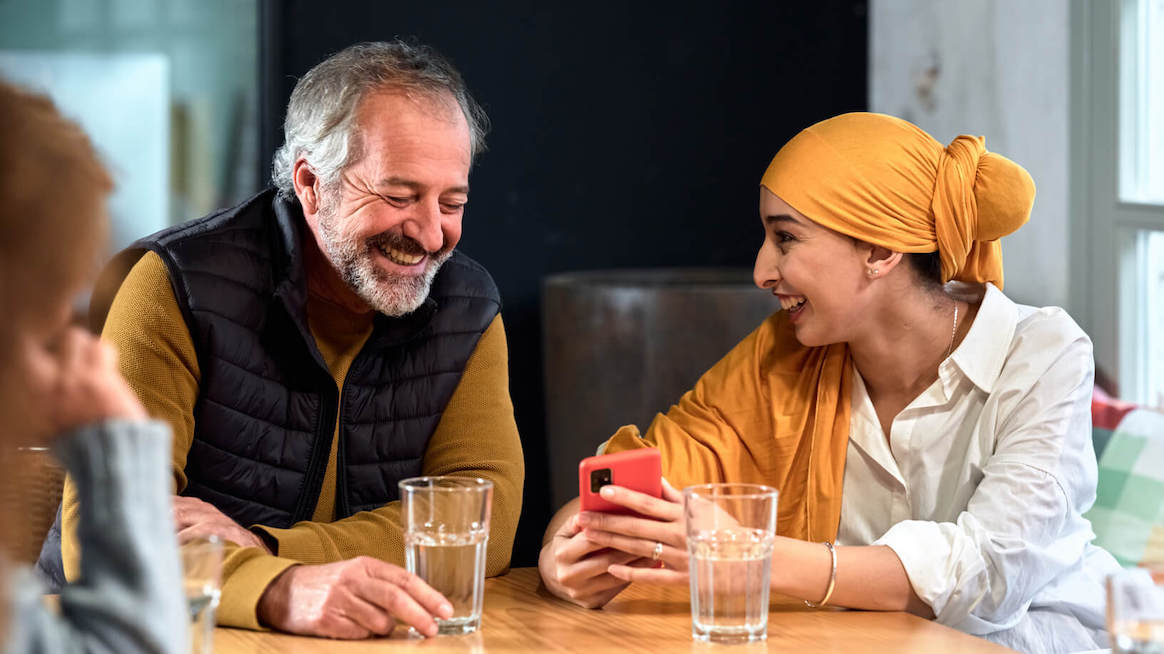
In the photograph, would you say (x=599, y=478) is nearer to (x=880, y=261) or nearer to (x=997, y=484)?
(x=997, y=484)

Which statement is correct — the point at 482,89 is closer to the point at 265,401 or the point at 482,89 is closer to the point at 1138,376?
the point at 1138,376

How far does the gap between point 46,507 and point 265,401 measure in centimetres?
39

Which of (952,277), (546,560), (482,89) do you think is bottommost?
(546,560)

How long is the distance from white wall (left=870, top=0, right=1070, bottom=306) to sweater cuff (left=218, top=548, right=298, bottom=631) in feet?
7.64

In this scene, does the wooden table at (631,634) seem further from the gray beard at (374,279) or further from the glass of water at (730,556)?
the gray beard at (374,279)

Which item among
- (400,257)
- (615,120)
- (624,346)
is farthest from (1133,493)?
(615,120)

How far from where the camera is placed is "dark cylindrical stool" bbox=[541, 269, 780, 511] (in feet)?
11.2

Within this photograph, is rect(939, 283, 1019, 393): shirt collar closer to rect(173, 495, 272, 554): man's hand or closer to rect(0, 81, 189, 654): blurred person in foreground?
rect(173, 495, 272, 554): man's hand

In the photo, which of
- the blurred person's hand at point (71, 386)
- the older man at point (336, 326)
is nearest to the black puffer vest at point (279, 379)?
the older man at point (336, 326)

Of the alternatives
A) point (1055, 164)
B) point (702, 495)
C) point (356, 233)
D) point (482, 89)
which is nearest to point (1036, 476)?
point (702, 495)

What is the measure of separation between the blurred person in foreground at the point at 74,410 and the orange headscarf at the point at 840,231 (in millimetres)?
1036

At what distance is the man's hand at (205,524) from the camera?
1.58 metres

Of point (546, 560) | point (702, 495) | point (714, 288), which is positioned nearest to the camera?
point (702, 495)

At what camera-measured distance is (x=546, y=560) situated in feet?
5.19
